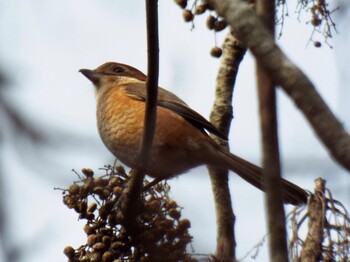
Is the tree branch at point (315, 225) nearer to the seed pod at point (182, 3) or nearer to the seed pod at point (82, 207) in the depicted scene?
the seed pod at point (82, 207)

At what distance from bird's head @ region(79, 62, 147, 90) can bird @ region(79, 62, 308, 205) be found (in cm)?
39

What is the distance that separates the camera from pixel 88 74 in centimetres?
637

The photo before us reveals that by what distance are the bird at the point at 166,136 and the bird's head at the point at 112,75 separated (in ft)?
1.28

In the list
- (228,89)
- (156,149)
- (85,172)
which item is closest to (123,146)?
(156,149)

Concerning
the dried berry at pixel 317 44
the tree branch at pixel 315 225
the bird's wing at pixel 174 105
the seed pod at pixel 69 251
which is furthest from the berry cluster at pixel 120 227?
the dried berry at pixel 317 44

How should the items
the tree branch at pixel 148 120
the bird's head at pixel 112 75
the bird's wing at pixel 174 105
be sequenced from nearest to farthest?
the tree branch at pixel 148 120
the bird's wing at pixel 174 105
the bird's head at pixel 112 75

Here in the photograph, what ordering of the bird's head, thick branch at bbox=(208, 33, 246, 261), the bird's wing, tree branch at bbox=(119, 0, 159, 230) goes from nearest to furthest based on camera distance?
1. tree branch at bbox=(119, 0, 159, 230)
2. thick branch at bbox=(208, 33, 246, 261)
3. the bird's wing
4. the bird's head

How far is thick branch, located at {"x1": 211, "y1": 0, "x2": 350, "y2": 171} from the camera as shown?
210cm

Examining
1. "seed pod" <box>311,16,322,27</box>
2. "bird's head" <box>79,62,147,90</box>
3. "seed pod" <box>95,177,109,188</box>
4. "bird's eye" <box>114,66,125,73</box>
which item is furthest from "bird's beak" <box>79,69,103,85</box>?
"seed pod" <box>95,177,109,188</box>

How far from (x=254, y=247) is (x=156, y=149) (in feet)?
6.32

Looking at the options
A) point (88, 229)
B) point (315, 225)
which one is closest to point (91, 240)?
point (88, 229)

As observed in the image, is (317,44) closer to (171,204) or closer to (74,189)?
(171,204)

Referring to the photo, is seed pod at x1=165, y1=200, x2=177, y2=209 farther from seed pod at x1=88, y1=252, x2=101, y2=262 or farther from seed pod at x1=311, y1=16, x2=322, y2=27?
seed pod at x1=311, y1=16, x2=322, y2=27

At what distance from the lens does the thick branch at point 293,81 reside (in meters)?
2.10
